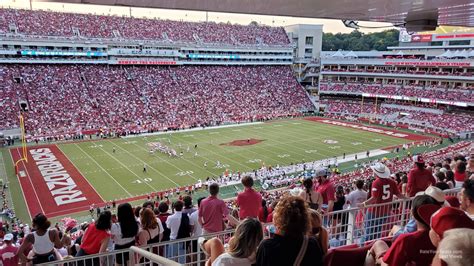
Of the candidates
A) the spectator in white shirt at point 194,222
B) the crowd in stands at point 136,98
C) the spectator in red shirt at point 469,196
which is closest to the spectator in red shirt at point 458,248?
the spectator in red shirt at point 469,196

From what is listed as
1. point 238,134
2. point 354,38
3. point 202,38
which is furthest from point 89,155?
point 354,38

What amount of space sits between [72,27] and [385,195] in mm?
53858

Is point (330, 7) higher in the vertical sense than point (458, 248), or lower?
higher

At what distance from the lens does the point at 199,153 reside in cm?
3133

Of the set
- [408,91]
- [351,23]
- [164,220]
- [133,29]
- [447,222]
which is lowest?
[408,91]

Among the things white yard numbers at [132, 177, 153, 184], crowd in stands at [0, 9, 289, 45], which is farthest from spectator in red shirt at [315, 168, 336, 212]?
crowd in stands at [0, 9, 289, 45]

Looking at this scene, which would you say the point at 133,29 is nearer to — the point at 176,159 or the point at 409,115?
the point at 176,159

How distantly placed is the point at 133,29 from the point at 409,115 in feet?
133

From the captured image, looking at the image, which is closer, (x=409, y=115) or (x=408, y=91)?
(x=409, y=115)

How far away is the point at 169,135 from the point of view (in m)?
38.5

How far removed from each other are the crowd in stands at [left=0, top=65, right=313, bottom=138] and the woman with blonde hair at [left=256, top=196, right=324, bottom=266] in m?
37.4

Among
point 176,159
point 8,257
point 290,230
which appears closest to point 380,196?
point 290,230

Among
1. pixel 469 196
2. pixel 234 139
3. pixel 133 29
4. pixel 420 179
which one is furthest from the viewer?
pixel 133 29

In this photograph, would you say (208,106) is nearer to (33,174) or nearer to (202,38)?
(202,38)
